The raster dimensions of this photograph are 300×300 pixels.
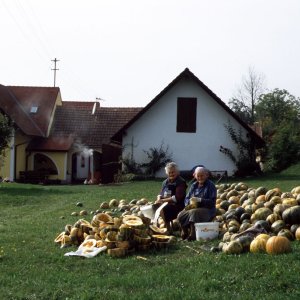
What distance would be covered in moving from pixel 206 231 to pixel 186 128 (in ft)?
82.3

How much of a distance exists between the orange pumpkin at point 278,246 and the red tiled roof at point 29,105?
34.7 meters

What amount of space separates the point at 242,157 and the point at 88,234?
2437 cm

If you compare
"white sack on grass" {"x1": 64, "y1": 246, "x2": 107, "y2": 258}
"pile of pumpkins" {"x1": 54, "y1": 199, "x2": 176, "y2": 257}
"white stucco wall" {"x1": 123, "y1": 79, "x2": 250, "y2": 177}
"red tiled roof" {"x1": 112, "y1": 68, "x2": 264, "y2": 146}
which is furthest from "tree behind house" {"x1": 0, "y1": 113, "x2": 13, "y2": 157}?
"white sack on grass" {"x1": 64, "y1": 246, "x2": 107, "y2": 258}

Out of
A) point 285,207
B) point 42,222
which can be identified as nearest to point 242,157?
point 42,222

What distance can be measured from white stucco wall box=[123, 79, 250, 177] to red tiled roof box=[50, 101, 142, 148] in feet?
30.8

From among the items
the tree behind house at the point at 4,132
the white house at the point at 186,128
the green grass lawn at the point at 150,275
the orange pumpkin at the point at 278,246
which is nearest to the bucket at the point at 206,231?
the green grass lawn at the point at 150,275

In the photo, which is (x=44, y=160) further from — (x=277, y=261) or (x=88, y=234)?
(x=277, y=261)

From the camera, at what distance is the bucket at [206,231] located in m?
10.3

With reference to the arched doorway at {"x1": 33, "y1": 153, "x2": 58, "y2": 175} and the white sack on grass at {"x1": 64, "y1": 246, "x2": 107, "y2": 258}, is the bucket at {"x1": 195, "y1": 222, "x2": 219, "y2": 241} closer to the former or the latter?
the white sack on grass at {"x1": 64, "y1": 246, "x2": 107, "y2": 258}

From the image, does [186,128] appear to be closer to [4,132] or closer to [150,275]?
[4,132]

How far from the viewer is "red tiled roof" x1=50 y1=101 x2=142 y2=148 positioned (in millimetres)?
45125

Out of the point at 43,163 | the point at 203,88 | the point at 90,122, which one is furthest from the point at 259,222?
the point at 90,122

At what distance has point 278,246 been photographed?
27.3 feet

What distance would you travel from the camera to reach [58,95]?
169 feet
